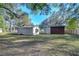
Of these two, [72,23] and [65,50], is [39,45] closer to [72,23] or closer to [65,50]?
[65,50]

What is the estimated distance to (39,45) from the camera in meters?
1.49

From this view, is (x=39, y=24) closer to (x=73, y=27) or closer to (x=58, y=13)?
(x=58, y=13)

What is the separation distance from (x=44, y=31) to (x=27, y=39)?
0.54 ft

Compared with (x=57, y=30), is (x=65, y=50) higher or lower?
lower

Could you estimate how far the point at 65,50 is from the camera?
4.85ft

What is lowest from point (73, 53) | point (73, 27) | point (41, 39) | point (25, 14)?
point (73, 53)

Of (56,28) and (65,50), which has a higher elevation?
(56,28)

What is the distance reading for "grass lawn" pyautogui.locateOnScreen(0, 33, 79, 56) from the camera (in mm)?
1475

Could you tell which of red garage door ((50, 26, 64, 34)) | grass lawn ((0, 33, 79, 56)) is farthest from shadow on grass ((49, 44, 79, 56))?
red garage door ((50, 26, 64, 34))

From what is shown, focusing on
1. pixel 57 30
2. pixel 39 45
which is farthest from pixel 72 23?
pixel 39 45

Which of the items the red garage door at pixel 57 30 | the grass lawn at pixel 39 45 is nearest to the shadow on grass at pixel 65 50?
the grass lawn at pixel 39 45

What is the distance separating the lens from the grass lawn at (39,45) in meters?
1.47

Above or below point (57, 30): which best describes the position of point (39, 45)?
below

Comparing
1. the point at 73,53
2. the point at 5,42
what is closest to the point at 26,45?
the point at 5,42
